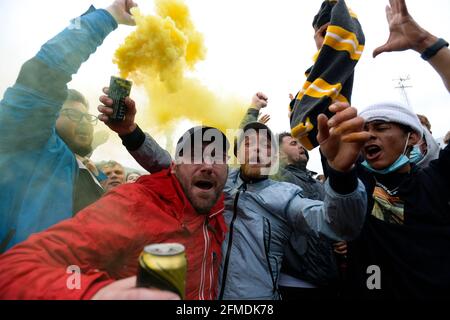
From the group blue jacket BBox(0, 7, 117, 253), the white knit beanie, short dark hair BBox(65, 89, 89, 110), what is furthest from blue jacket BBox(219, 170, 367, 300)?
short dark hair BBox(65, 89, 89, 110)

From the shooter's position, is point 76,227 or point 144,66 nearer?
point 76,227

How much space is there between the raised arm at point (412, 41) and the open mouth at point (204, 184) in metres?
1.37

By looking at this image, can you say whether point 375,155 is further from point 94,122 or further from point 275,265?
point 94,122

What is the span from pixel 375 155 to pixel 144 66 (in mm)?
2071

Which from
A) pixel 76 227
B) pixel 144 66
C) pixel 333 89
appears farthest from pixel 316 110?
pixel 144 66

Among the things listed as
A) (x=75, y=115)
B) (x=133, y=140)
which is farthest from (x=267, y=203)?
(x=75, y=115)

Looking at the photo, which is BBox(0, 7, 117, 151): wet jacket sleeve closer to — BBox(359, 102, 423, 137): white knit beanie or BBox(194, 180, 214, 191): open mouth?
BBox(194, 180, 214, 191): open mouth

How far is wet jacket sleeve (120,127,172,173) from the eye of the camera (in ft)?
6.44

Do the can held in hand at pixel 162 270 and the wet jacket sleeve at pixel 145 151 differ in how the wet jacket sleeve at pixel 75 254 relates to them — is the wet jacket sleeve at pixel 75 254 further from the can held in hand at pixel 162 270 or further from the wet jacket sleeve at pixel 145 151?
the wet jacket sleeve at pixel 145 151

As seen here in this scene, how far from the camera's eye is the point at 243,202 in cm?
182

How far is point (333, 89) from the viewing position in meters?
1.67

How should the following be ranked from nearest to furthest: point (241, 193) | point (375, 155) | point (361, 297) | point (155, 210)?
point (155, 210), point (361, 297), point (375, 155), point (241, 193)

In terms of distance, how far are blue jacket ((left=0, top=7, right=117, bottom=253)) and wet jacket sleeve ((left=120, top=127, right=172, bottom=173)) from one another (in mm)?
471

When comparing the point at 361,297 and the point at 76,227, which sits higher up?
the point at 76,227
